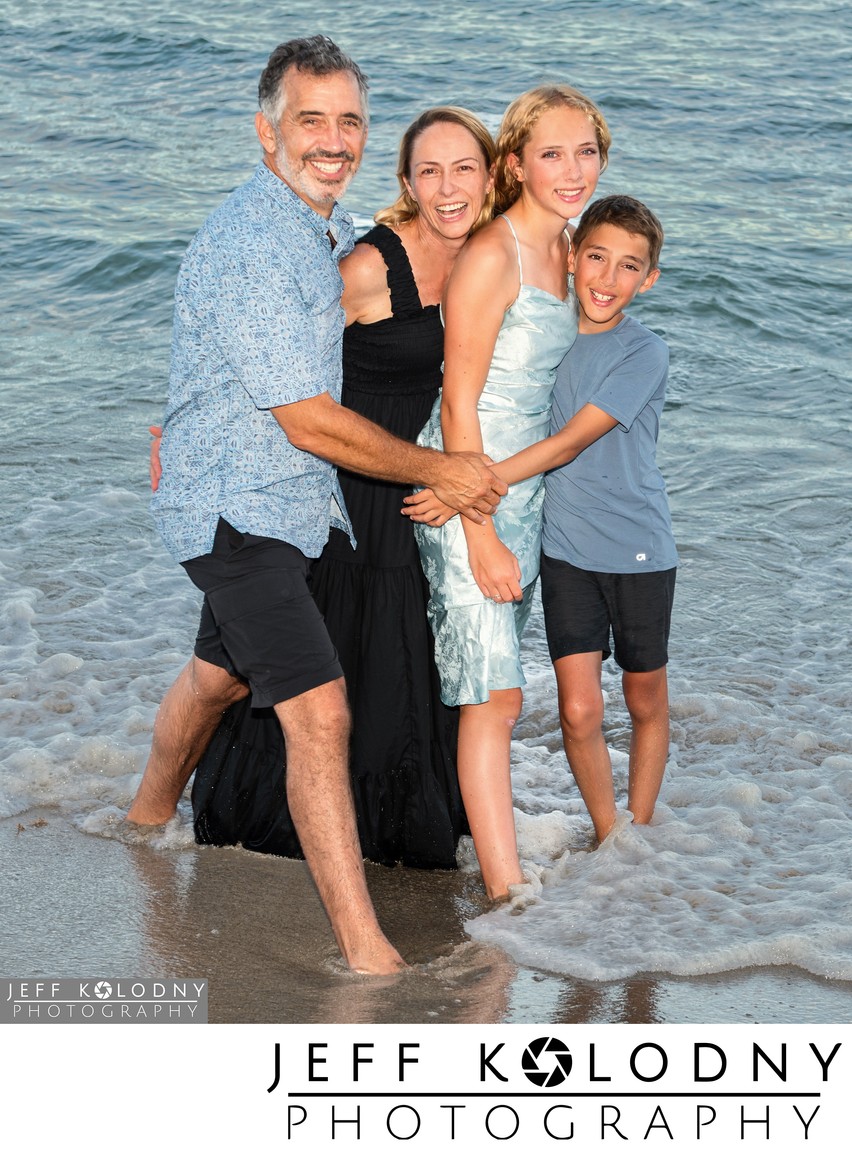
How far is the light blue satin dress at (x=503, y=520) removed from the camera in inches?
130

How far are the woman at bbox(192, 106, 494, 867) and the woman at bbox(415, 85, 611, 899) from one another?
0.13 metres

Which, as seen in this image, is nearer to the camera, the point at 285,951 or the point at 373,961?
the point at 373,961

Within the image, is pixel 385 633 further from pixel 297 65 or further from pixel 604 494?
pixel 297 65

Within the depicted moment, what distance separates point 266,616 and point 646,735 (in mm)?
1247

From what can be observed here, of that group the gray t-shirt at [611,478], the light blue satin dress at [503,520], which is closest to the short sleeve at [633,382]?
the gray t-shirt at [611,478]

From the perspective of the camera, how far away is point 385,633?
3.69m

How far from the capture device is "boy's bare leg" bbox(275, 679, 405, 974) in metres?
3.04

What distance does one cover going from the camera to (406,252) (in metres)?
3.38

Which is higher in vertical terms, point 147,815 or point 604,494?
point 604,494

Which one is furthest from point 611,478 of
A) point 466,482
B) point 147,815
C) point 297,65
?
point 147,815
